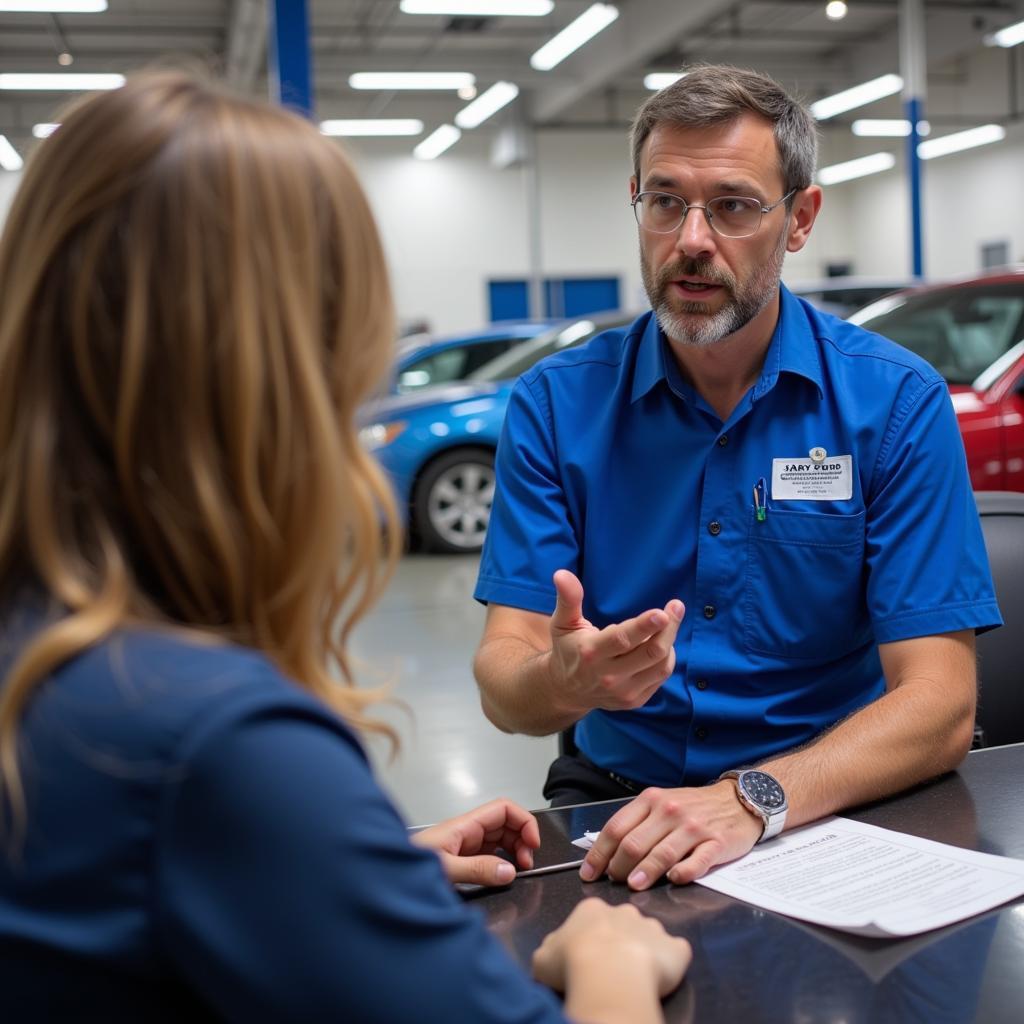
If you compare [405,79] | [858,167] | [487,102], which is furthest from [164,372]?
[858,167]

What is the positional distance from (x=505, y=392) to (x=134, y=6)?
828cm

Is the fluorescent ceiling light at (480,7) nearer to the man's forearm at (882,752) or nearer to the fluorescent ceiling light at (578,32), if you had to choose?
the fluorescent ceiling light at (578,32)

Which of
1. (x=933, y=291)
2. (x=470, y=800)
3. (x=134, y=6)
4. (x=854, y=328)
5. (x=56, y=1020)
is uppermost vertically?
(x=134, y=6)

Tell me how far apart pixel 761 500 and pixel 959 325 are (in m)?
3.85

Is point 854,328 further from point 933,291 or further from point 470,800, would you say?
point 933,291

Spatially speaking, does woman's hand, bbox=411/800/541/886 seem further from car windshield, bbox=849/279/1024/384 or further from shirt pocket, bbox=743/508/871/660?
car windshield, bbox=849/279/1024/384

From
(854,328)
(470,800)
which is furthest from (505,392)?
(854,328)

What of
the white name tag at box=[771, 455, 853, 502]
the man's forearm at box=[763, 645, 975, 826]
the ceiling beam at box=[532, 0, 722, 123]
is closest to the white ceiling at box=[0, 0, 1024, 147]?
the ceiling beam at box=[532, 0, 722, 123]

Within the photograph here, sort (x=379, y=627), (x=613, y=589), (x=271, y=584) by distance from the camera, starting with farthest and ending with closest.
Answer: (x=379, y=627), (x=613, y=589), (x=271, y=584)

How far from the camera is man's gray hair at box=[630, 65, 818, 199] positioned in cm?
181

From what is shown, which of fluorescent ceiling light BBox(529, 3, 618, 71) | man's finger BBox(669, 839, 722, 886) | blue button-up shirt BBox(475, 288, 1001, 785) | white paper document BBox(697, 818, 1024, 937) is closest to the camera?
white paper document BBox(697, 818, 1024, 937)

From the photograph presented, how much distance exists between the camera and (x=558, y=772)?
1836 mm

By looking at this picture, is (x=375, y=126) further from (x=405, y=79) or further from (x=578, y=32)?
(x=578, y=32)

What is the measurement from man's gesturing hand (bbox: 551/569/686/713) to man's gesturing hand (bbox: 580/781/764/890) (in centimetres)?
12
